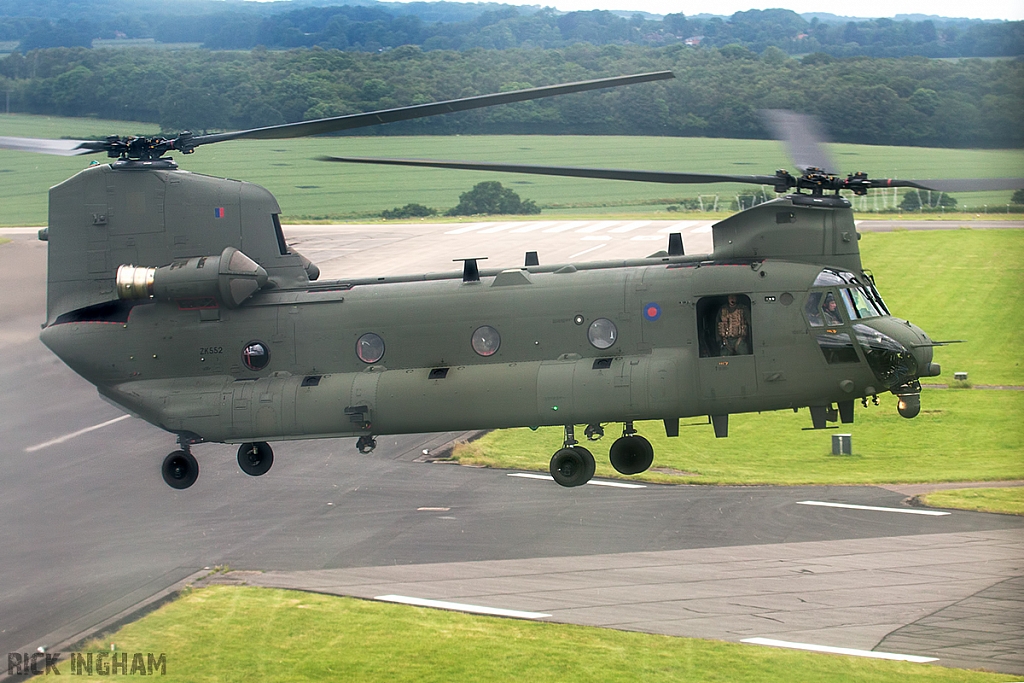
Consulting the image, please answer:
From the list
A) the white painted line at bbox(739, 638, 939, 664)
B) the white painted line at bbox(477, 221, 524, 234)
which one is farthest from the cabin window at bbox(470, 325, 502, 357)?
the white painted line at bbox(477, 221, 524, 234)

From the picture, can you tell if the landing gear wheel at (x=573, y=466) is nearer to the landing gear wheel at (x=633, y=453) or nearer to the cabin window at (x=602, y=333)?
the landing gear wheel at (x=633, y=453)

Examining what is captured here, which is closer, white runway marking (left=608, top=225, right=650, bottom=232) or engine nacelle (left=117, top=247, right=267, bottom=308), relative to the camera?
engine nacelle (left=117, top=247, right=267, bottom=308)

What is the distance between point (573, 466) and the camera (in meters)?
18.5

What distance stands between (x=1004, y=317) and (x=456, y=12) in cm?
9066

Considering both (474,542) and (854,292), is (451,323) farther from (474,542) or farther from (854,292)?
(474,542)

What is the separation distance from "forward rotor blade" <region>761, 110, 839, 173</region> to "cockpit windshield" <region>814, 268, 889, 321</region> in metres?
2.12

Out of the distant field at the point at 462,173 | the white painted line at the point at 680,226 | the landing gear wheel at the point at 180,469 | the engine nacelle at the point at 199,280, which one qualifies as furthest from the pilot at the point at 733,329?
the distant field at the point at 462,173

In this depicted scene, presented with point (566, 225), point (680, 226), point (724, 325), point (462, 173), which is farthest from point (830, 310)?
point (462, 173)

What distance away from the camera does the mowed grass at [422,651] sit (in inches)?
1231

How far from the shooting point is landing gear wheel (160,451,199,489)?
19.9 m

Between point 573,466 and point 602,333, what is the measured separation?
2358 mm

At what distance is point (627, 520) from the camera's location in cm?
4022

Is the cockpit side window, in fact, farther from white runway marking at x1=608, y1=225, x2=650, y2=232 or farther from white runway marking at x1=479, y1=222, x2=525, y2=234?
white runway marking at x1=479, y1=222, x2=525, y2=234

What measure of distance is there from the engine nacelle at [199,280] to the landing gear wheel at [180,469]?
2.85 metres
